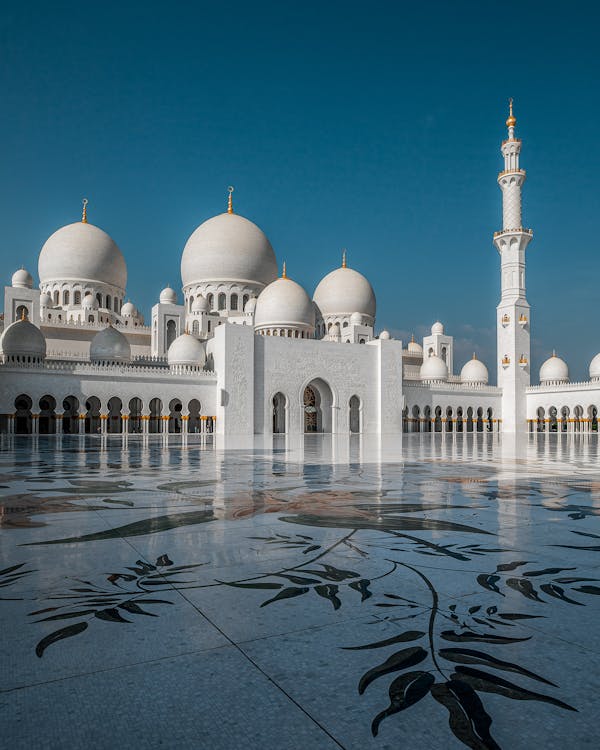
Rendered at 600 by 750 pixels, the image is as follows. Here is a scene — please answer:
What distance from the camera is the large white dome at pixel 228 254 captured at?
29266 millimetres

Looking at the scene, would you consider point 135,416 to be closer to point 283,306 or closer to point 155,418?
point 155,418

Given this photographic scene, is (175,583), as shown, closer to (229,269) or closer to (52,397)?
(52,397)

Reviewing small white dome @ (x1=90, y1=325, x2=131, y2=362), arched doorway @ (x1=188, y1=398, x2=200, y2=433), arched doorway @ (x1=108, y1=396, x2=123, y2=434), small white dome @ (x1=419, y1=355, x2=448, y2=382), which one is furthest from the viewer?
small white dome @ (x1=419, y1=355, x2=448, y2=382)

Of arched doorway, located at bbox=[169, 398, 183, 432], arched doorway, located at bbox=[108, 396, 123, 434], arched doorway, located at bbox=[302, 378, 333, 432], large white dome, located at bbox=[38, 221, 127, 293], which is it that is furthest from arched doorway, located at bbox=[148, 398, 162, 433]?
large white dome, located at bbox=[38, 221, 127, 293]

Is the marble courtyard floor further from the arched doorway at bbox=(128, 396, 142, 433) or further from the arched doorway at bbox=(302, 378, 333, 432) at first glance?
the arched doorway at bbox=(302, 378, 333, 432)

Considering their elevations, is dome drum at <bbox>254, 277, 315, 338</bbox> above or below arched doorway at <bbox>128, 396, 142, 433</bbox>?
above

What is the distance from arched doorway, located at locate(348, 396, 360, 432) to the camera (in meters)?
26.5

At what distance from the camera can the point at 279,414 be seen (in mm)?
25484

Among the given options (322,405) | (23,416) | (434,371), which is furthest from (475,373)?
(23,416)

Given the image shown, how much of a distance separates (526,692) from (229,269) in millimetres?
28841

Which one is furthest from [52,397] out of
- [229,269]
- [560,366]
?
[560,366]

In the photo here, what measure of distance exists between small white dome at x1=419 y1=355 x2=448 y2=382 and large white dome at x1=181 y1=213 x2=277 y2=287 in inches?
373

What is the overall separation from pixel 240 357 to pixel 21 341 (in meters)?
7.79

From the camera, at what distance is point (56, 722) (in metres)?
1.20
